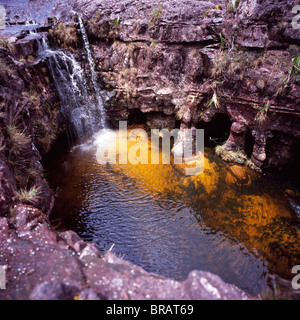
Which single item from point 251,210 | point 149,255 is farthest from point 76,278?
point 251,210

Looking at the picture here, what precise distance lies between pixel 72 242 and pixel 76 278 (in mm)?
Answer: 899

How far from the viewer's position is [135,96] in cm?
1045

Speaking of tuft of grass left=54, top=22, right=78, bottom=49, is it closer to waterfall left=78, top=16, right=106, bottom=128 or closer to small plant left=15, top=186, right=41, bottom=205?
waterfall left=78, top=16, right=106, bottom=128

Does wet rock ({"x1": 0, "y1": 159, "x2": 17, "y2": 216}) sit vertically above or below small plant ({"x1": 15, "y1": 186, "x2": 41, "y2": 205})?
above

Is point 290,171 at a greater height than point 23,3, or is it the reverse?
point 23,3

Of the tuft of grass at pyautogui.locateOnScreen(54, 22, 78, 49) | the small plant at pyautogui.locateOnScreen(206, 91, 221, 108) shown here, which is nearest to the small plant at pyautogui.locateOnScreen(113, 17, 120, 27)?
the tuft of grass at pyautogui.locateOnScreen(54, 22, 78, 49)

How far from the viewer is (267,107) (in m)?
7.34

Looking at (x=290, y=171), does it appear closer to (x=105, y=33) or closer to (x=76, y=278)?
(x=76, y=278)

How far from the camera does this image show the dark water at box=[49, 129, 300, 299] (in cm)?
540

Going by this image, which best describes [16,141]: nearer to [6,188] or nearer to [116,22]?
[6,188]

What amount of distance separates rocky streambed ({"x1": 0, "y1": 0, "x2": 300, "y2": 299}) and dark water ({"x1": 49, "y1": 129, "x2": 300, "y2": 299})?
3.43ft

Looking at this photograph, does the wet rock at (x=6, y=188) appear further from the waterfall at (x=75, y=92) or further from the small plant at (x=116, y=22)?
the small plant at (x=116, y=22)
